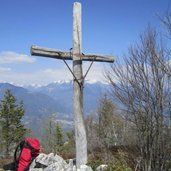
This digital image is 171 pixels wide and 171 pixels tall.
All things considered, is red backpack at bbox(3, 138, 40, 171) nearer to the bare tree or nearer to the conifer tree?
the bare tree

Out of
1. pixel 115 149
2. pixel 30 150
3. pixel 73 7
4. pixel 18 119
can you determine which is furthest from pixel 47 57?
pixel 18 119

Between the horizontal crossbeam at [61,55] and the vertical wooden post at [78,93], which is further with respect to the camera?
the vertical wooden post at [78,93]

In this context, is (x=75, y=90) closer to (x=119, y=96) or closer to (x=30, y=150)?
(x=30, y=150)

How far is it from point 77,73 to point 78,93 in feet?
1.35

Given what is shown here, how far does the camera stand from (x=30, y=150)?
733cm

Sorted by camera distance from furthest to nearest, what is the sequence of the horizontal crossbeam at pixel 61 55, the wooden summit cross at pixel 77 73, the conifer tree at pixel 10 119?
the conifer tree at pixel 10 119 < the wooden summit cross at pixel 77 73 < the horizontal crossbeam at pixel 61 55

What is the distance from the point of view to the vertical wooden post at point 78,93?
7.20 m

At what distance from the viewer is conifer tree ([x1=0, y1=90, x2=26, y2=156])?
40.5 meters

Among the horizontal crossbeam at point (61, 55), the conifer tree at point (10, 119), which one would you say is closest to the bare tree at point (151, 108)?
the horizontal crossbeam at point (61, 55)

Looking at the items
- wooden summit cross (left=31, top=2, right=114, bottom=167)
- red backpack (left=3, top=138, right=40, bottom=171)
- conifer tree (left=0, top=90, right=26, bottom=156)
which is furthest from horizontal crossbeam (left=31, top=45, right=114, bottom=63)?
conifer tree (left=0, top=90, right=26, bottom=156)

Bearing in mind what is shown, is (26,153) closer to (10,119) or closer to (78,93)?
(78,93)

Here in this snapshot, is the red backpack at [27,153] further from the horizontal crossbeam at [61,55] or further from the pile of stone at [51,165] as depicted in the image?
the horizontal crossbeam at [61,55]

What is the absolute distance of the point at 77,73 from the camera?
739cm

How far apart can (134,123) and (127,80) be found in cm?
132
